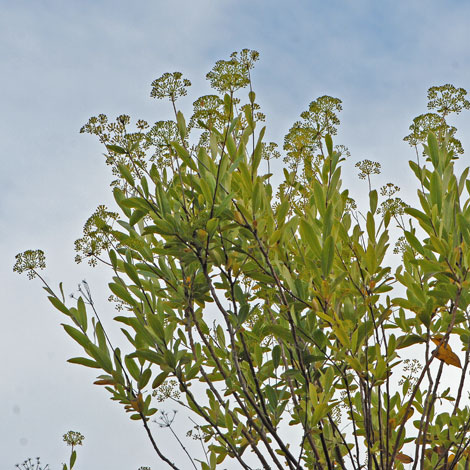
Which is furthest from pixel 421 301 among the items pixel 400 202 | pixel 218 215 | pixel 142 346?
Answer: pixel 142 346

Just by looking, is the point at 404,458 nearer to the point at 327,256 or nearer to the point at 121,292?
the point at 327,256

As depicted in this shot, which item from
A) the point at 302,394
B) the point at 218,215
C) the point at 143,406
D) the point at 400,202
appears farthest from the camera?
the point at 400,202

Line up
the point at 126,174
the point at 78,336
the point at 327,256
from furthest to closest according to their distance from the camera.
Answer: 1. the point at 126,174
2. the point at 78,336
3. the point at 327,256

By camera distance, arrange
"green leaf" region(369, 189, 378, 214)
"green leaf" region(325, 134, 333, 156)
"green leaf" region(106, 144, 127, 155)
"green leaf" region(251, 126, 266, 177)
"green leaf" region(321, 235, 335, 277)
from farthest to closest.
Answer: "green leaf" region(325, 134, 333, 156) < "green leaf" region(369, 189, 378, 214) < "green leaf" region(106, 144, 127, 155) < "green leaf" region(251, 126, 266, 177) < "green leaf" region(321, 235, 335, 277)

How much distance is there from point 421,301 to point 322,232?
634mm

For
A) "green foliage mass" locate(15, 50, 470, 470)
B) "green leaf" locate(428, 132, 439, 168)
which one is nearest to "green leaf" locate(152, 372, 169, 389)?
"green foliage mass" locate(15, 50, 470, 470)

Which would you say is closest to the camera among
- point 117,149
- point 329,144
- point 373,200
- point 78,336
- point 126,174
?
point 78,336

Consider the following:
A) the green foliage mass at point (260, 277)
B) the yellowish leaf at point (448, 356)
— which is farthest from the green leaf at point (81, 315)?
the yellowish leaf at point (448, 356)

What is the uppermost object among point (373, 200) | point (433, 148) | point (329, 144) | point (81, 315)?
point (329, 144)

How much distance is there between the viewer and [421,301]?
125 inches

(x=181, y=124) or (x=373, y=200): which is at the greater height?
(x=181, y=124)

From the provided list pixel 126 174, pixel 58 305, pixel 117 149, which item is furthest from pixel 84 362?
pixel 117 149

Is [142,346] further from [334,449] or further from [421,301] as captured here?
[421,301]

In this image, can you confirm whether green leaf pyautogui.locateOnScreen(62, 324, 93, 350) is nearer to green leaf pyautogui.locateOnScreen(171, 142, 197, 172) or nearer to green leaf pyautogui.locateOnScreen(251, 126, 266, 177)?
green leaf pyautogui.locateOnScreen(171, 142, 197, 172)
